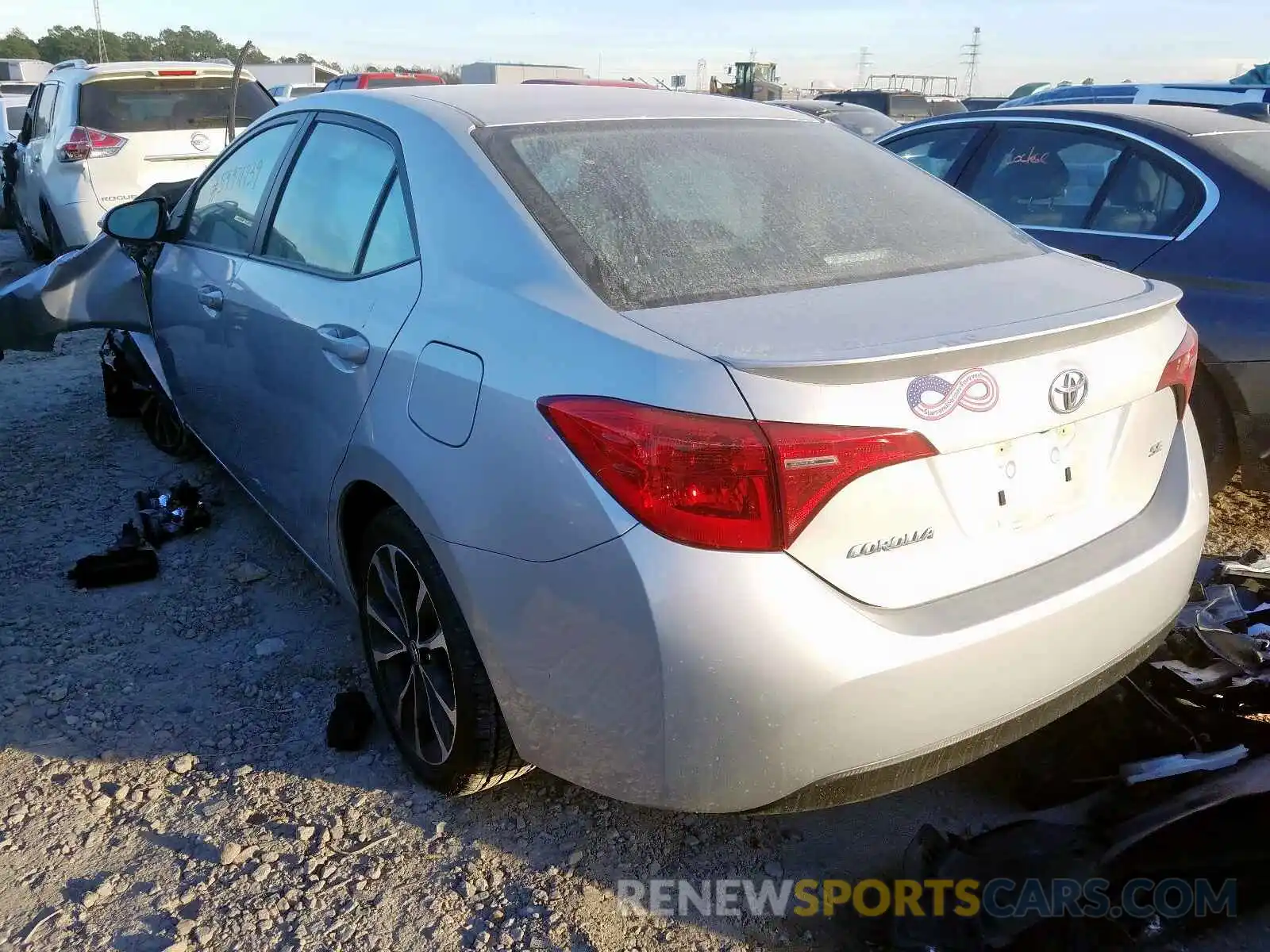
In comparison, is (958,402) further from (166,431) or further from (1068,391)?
(166,431)

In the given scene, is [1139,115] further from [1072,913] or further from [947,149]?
[1072,913]

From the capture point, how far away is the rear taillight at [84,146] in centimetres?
791

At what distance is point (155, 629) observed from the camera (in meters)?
3.44

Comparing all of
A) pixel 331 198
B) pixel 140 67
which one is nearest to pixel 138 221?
pixel 331 198

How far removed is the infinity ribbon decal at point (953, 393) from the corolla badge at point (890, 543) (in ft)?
0.69

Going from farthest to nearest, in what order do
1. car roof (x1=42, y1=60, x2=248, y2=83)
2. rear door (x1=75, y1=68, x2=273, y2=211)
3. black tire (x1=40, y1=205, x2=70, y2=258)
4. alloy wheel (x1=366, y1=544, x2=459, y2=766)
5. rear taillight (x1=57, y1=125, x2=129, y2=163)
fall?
1. black tire (x1=40, y1=205, x2=70, y2=258)
2. car roof (x1=42, y1=60, x2=248, y2=83)
3. rear door (x1=75, y1=68, x2=273, y2=211)
4. rear taillight (x1=57, y1=125, x2=129, y2=163)
5. alloy wheel (x1=366, y1=544, x2=459, y2=766)

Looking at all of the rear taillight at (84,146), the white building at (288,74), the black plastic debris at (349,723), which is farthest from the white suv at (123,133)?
the white building at (288,74)

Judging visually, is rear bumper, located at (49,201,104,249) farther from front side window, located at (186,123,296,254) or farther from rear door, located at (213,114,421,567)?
rear door, located at (213,114,421,567)

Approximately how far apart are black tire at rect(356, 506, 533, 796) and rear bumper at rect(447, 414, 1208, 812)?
0.40 ft

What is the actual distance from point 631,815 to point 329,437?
1.22 metres

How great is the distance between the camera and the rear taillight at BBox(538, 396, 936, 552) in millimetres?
1749

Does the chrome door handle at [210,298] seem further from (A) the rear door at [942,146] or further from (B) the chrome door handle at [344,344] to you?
(A) the rear door at [942,146]

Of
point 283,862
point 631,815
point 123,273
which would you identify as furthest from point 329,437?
point 123,273

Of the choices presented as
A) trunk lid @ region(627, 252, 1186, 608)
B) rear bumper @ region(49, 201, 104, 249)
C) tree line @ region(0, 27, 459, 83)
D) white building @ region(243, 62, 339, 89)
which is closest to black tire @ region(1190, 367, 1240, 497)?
trunk lid @ region(627, 252, 1186, 608)
